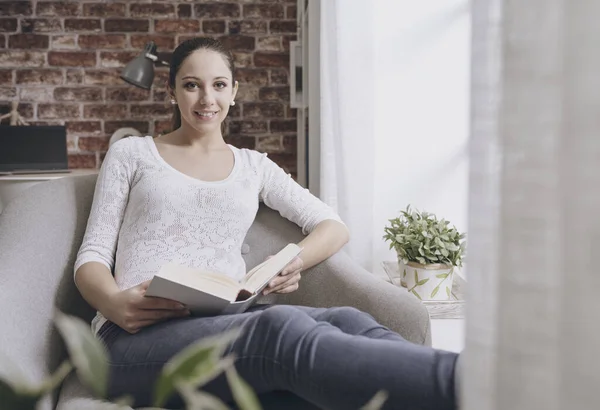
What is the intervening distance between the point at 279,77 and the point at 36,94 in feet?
4.32

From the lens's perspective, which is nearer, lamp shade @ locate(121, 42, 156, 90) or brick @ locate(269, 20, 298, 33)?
lamp shade @ locate(121, 42, 156, 90)

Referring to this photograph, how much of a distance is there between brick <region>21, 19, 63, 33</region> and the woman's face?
2.21 meters

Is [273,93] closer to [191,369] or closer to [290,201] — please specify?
[290,201]

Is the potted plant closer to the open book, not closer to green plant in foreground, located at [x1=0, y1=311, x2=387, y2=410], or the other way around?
the open book

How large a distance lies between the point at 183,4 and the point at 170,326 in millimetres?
2680

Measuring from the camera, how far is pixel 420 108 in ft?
Answer: 6.52

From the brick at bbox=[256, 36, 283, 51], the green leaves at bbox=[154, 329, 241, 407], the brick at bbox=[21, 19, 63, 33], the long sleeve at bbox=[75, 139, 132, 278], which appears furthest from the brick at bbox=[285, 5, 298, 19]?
the green leaves at bbox=[154, 329, 241, 407]

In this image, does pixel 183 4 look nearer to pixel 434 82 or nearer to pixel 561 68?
pixel 434 82

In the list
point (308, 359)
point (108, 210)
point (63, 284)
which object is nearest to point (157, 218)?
point (108, 210)

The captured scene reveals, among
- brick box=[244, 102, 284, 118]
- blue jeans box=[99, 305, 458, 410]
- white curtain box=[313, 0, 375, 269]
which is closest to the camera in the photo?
blue jeans box=[99, 305, 458, 410]

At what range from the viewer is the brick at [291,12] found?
352 centimetres

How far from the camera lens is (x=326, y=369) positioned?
98cm

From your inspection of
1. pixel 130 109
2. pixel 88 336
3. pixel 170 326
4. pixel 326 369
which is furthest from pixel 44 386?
pixel 130 109

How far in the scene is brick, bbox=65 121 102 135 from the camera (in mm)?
3527
